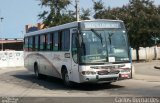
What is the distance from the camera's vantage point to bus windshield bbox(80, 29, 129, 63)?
18014 mm

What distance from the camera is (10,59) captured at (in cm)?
4781

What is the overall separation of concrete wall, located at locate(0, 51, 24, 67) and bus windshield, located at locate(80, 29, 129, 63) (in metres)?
29.6

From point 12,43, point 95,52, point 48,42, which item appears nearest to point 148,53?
point 12,43

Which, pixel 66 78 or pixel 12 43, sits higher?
pixel 12 43

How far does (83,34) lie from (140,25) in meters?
34.9

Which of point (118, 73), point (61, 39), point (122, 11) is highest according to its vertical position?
point (122, 11)

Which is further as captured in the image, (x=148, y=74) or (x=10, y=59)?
(x=10, y=59)

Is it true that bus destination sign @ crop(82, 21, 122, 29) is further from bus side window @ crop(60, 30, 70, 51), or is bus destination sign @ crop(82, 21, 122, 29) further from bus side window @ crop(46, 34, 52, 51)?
bus side window @ crop(46, 34, 52, 51)

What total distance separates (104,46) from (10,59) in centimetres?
3083

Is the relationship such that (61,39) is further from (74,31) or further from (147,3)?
(147,3)

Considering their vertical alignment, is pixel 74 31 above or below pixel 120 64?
above

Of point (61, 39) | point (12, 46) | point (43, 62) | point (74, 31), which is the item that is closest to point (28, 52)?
point (43, 62)

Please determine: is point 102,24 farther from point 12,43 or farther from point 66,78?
point 12,43

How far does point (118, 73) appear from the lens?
18297 mm
